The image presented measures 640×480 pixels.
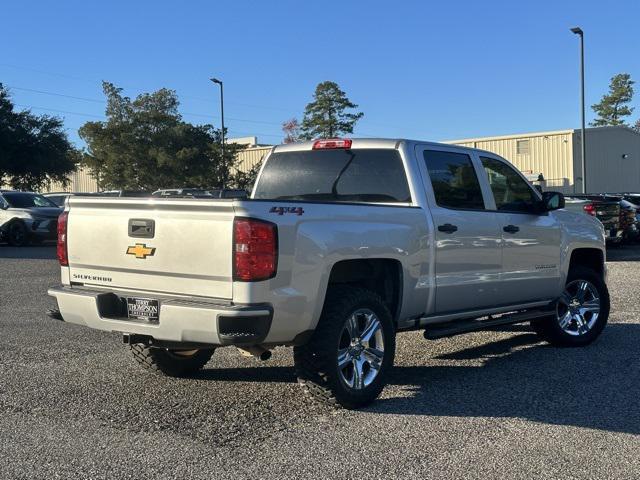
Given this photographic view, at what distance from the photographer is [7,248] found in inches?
874

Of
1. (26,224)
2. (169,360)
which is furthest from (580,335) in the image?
(26,224)

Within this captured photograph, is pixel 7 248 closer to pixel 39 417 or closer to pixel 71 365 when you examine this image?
pixel 71 365

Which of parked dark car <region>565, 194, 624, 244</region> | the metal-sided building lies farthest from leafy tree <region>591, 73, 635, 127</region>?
parked dark car <region>565, 194, 624, 244</region>

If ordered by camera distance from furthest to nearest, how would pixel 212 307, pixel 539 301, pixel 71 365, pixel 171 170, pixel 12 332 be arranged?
pixel 171 170
pixel 12 332
pixel 539 301
pixel 71 365
pixel 212 307

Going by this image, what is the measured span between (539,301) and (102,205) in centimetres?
433

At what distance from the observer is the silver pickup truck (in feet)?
15.6

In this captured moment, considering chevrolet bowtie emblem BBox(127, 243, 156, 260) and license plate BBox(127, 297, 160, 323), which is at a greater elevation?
chevrolet bowtie emblem BBox(127, 243, 156, 260)

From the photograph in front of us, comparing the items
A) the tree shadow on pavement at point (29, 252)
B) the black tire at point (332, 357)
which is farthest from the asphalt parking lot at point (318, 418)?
the tree shadow on pavement at point (29, 252)

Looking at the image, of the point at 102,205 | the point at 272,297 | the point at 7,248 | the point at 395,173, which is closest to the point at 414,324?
the point at 395,173

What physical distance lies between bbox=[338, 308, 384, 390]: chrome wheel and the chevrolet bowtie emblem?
1.46 meters

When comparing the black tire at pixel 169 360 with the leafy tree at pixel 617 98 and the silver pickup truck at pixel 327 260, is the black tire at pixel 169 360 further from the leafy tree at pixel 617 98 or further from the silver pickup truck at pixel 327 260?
the leafy tree at pixel 617 98

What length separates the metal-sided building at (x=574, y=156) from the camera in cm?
4478

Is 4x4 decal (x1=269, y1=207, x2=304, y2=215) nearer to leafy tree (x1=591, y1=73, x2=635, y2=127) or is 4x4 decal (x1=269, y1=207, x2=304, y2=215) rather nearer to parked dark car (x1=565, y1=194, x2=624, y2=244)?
parked dark car (x1=565, y1=194, x2=624, y2=244)

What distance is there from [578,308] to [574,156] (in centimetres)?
3914
